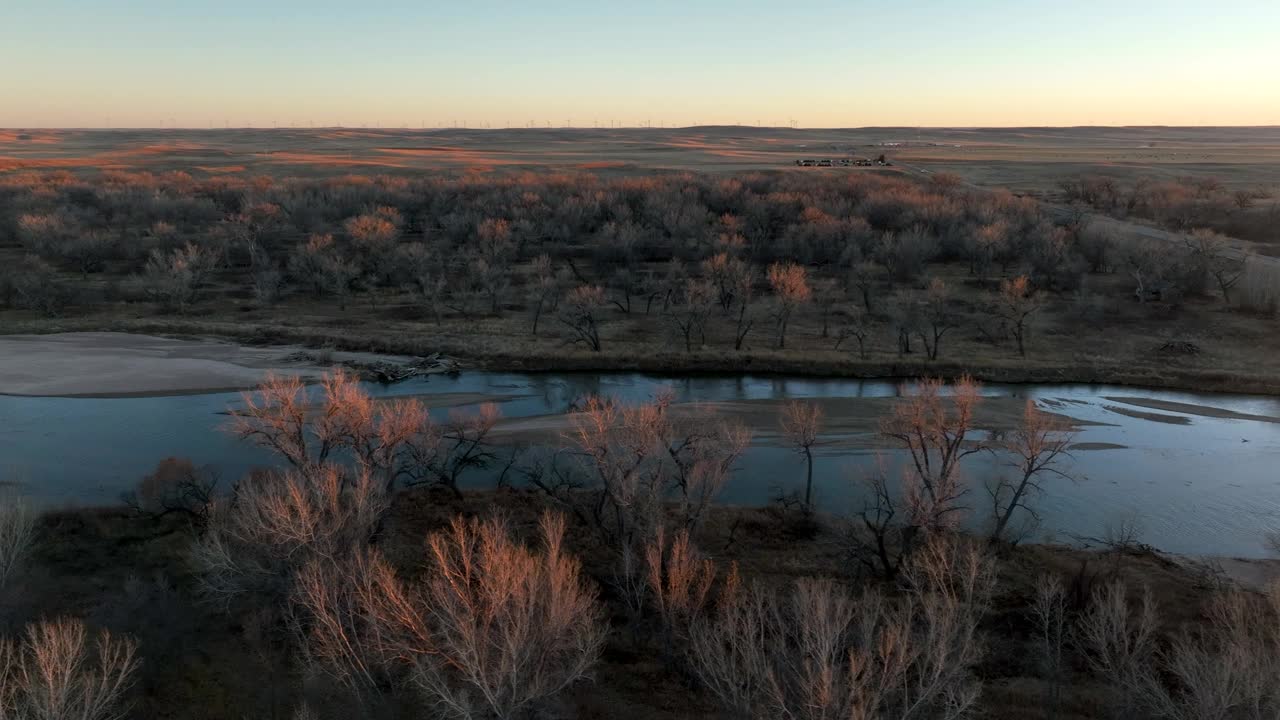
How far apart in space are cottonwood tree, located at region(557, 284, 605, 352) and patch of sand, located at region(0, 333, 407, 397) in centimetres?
1108

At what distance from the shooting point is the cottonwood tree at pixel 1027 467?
2042 centimetres

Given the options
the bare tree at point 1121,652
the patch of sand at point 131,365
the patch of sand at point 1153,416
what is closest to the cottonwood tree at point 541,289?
Answer: the patch of sand at point 131,365

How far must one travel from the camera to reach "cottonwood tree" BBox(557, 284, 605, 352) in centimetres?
4028

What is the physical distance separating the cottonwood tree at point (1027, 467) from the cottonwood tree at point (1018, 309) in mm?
8603

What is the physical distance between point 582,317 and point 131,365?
2281 cm

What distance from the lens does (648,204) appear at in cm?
7200

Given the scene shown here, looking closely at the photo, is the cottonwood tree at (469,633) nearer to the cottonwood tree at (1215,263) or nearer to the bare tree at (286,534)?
the bare tree at (286,534)

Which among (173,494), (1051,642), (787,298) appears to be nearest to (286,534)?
(173,494)

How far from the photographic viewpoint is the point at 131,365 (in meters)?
38.1

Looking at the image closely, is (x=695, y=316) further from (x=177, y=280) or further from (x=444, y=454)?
(x=177, y=280)

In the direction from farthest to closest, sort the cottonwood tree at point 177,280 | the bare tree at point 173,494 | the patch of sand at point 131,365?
the cottonwood tree at point 177,280
the patch of sand at point 131,365
the bare tree at point 173,494

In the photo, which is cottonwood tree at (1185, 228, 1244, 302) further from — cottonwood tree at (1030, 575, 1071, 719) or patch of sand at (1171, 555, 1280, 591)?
cottonwood tree at (1030, 575, 1071, 719)

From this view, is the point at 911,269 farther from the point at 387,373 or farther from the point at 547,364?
the point at 387,373

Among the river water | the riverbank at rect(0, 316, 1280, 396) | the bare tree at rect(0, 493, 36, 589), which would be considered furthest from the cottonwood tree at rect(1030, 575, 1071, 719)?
the bare tree at rect(0, 493, 36, 589)
